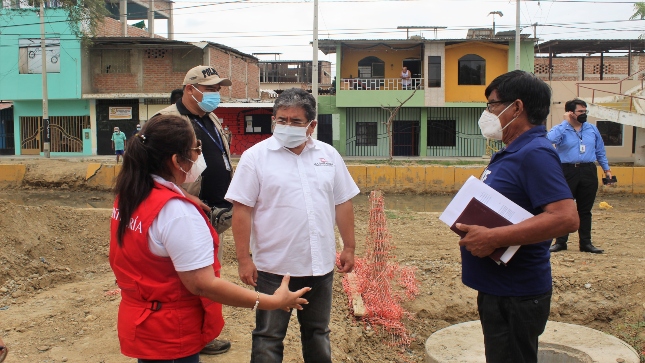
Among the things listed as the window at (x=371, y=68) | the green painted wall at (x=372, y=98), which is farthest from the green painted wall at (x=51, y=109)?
the window at (x=371, y=68)

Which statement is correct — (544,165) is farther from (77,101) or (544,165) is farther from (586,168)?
(77,101)

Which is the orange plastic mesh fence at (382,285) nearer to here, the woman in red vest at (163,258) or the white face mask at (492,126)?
the white face mask at (492,126)

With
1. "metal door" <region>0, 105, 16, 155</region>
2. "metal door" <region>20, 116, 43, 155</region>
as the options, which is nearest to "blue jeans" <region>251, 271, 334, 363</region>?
"metal door" <region>20, 116, 43, 155</region>

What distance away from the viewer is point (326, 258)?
3.12m


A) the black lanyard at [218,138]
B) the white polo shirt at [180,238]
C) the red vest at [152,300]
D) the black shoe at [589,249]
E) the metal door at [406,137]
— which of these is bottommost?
the black shoe at [589,249]

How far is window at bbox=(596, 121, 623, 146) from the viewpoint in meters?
26.8

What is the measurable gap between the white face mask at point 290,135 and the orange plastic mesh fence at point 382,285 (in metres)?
2.61

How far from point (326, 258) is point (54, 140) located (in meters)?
28.6

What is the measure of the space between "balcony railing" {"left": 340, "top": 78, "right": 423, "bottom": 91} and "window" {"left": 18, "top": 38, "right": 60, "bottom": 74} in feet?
45.1

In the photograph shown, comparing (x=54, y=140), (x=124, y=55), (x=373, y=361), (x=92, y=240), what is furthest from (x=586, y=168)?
(x=54, y=140)

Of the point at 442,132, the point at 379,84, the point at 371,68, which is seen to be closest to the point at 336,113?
the point at 379,84

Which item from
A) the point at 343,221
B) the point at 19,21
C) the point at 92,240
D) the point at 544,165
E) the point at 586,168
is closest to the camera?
the point at 544,165

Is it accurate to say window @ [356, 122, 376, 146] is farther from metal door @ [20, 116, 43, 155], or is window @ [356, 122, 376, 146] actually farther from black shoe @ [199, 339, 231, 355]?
black shoe @ [199, 339, 231, 355]

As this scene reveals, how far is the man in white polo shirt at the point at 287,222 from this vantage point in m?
3.05
